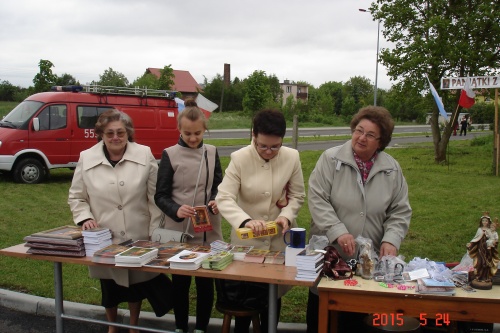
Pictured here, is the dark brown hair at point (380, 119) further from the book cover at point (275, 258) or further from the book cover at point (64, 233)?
the book cover at point (64, 233)

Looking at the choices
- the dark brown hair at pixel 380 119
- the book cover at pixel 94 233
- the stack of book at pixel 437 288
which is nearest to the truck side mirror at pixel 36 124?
the book cover at pixel 94 233

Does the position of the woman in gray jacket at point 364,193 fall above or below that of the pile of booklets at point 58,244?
above

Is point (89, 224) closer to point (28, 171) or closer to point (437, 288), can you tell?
point (437, 288)

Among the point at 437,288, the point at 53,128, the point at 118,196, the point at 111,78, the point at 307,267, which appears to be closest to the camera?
the point at 437,288

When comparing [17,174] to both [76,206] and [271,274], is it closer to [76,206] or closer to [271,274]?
[76,206]

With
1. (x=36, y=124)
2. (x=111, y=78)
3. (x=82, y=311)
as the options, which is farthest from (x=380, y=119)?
(x=111, y=78)

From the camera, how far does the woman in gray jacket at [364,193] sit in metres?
3.30

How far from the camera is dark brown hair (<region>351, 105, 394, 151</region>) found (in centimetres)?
329

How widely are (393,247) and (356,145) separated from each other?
0.73 meters

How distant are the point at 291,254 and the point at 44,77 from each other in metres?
23.4

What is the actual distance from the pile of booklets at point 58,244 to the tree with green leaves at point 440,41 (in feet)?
45.6

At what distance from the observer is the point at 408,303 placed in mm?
2801

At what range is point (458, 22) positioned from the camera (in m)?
15.3

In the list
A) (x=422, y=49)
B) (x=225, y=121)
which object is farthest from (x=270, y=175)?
(x=225, y=121)
